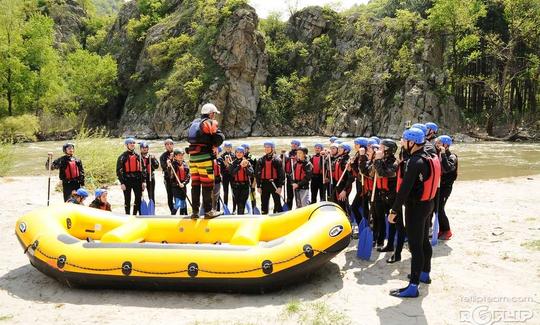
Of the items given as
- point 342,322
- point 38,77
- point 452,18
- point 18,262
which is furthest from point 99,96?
point 342,322

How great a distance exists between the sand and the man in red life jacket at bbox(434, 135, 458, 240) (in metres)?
0.23

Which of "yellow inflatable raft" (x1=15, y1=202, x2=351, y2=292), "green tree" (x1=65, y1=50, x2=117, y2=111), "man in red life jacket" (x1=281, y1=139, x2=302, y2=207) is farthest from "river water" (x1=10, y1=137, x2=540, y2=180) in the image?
"green tree" (x1=65, y1=50, x2=117, y2=111)

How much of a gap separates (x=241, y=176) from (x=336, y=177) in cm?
166

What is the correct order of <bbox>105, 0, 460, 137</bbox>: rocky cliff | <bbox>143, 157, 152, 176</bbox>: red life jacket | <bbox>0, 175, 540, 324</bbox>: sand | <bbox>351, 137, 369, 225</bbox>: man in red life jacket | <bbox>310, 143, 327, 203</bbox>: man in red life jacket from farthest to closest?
<bbox>105, 0, 460, 137</bbox>: rocky cliff
<bbox>143, 157, 152, 176</bbox>: red life jacket
<bbox>310, 143, 327, 203</bbox>: man in red life jacket
<bbox>351, 137, 369, 225</bbox>: man in red life jacket
<bbox>0, 175, 540, 324</bbox>: sand

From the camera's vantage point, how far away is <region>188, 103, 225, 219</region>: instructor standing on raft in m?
5.20

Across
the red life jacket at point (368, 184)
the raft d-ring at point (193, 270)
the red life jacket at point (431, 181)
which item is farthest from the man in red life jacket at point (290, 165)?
the red life jacket at point (431, 181)

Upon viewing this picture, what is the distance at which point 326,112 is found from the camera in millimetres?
43344

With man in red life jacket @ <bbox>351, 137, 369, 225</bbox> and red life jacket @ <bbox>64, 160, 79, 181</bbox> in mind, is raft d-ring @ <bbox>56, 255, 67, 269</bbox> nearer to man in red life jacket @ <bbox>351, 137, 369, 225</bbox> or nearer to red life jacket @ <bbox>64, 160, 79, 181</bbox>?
red life jacket @ <bbox>64, 160, 79, 181</bbox>

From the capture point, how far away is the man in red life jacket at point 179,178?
301 inches

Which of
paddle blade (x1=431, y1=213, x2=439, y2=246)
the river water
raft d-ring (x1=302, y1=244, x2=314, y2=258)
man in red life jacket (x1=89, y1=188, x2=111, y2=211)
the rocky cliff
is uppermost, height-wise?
the rocky cliff

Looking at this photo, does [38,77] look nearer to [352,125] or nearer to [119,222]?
[352,125]

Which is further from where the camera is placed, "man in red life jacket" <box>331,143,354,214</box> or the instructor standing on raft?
"man in red life jacket" <box>331,143,354,214</box>

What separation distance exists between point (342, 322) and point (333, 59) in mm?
44364

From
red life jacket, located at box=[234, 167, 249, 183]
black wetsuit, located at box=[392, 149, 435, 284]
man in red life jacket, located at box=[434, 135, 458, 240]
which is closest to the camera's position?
black wetsuit, located at box=[392, 149, 435, 284]
